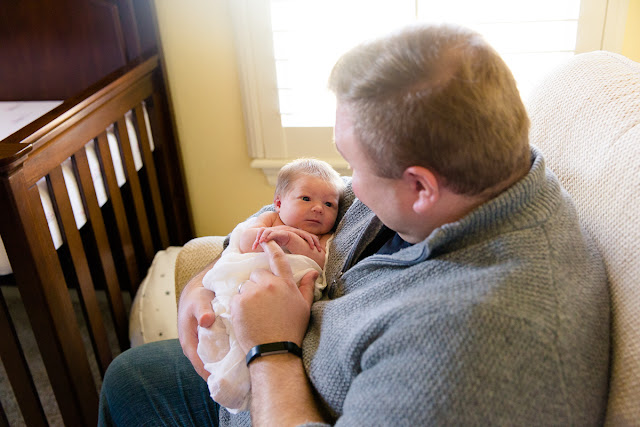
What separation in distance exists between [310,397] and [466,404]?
0.29m

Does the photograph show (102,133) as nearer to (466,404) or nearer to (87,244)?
(87,244)

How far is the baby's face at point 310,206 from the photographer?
1.17 metres

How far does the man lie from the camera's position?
670 millimetres

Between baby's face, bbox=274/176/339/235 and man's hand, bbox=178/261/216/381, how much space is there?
227 mm

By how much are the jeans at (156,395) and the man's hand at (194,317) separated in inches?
3.8

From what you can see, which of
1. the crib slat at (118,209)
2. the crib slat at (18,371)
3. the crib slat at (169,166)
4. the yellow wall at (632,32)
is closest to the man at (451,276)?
the crib slat at (18,371)

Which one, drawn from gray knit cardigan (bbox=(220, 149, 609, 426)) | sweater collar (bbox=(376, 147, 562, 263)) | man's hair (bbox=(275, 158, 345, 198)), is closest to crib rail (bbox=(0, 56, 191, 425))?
man's hair (bbox=(275, 158, 345, 198))

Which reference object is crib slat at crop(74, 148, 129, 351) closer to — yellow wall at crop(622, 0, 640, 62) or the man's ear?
the man's ear

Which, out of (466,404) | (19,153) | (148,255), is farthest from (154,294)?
(466,404)

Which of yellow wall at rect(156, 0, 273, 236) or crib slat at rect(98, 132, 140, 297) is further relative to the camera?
yellow wall at rect(156, 0, 273, 236)

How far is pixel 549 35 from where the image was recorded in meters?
1.64

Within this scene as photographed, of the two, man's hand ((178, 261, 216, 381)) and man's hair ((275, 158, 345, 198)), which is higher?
man's hair ((275, 158, 345, 198))

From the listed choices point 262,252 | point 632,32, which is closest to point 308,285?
point 262,252

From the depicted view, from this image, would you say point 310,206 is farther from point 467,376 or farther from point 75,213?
point 75,213
